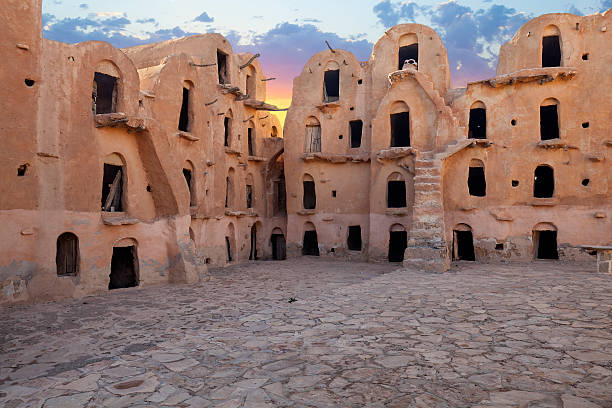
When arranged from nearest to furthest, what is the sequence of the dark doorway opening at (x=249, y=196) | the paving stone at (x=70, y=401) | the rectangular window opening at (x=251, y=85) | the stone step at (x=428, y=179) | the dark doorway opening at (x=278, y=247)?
the paving stone at (x=70, y=401), the stone step at (x=428, y=179), the dark doorway opening at (x=249, y=196), the rectangular window opening at (x=251, y=85), the dark doorway opening at (x=278, y=247)

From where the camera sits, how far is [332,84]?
91.1ft

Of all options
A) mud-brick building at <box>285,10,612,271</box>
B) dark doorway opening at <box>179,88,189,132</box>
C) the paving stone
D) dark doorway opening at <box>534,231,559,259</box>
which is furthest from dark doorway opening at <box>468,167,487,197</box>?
the paving stone

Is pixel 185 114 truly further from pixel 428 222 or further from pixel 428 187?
pixel 428 222

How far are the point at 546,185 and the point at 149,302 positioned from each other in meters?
21.0

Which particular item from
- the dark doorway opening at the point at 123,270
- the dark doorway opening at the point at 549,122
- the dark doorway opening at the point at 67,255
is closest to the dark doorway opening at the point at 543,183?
the dark doorway opening at the point at 549,122

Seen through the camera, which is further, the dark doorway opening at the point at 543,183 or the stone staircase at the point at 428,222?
the dark doorway opening at the point at 543,183

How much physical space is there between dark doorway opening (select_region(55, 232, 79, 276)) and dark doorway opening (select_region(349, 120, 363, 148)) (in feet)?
55.3

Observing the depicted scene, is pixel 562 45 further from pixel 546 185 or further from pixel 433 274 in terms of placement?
pixel 433 274

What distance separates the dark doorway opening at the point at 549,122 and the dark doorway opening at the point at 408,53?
286 inches

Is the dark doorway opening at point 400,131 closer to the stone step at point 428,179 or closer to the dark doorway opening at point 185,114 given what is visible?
the stone step at point 428,179

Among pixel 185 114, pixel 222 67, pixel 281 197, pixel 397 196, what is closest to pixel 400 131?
pixel 397 196

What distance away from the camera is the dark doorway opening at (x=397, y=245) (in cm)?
2400

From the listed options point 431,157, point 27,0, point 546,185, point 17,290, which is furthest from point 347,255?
point 27,0

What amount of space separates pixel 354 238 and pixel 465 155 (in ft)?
27.5
